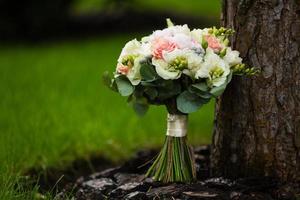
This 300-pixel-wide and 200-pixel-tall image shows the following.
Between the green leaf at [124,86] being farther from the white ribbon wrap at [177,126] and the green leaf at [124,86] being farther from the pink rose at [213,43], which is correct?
the pink rose at [213,43]

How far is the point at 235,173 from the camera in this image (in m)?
3.62

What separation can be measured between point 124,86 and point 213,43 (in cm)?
48

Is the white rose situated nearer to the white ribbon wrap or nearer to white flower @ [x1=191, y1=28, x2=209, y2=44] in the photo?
white flower @ [x1=191, y1=28, x2=209, y2=44]

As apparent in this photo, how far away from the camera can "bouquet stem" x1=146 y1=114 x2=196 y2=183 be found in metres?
3.47

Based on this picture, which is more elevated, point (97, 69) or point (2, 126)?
point (97, 69)

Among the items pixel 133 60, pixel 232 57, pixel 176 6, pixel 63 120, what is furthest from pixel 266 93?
pixel 176 6

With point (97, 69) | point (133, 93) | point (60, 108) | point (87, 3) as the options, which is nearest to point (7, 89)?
point (60, 108)

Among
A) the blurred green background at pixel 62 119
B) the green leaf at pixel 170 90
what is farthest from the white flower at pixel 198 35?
the blurred green background at pixel 62 119

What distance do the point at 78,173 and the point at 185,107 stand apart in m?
1.42

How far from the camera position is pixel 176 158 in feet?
11.4

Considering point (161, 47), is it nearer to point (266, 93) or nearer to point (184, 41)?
point (184, 41)

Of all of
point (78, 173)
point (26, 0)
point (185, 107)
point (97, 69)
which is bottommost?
point (78, 173)

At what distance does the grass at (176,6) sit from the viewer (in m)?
11.5

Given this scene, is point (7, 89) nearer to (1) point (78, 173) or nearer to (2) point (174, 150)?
(1) point (78, 173)
